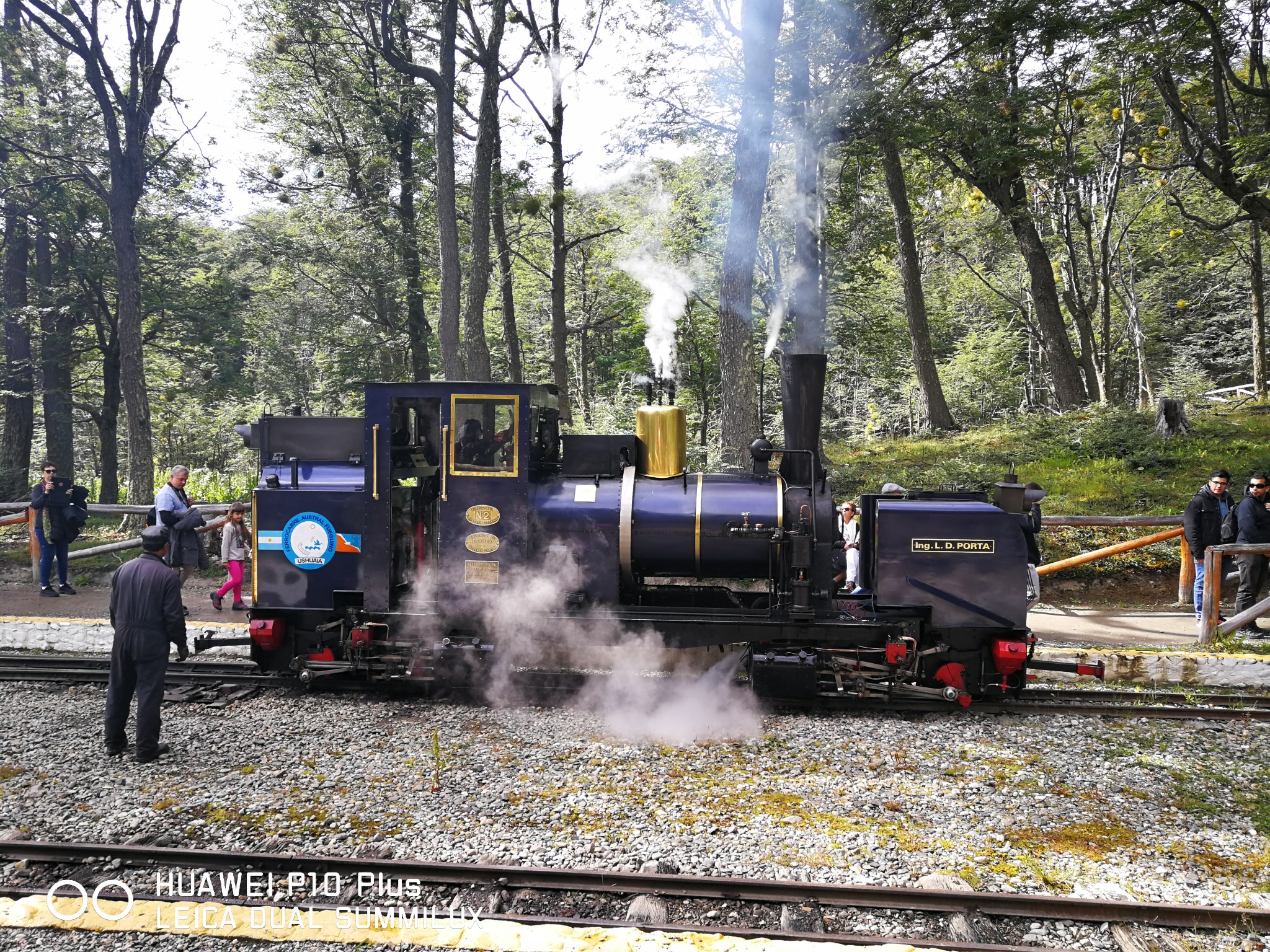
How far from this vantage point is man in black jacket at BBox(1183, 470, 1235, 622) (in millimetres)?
8828

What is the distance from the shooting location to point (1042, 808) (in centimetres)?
493

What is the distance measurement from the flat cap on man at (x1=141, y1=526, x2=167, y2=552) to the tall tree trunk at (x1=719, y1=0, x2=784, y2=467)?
729 centimetres

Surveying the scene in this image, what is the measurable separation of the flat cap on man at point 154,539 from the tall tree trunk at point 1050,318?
59.5ft

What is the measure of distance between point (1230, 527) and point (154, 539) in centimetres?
1055

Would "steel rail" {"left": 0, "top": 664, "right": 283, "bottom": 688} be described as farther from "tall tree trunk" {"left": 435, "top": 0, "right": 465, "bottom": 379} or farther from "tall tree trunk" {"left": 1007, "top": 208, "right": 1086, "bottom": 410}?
"tall tree trunk" {"left": 1007, "top": 208, "right": 1086, "bottom": 410}

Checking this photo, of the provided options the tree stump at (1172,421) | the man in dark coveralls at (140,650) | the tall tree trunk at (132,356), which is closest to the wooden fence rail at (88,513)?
the tall tree trunk at (132,356)

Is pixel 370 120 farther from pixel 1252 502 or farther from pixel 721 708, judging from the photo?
pixel 1252 502

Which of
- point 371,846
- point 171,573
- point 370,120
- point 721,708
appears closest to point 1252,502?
point 721,708

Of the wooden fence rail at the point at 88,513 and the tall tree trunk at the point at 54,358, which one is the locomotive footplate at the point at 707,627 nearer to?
the wooden fence rail at the point at 88,513

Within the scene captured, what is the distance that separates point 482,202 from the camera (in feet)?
47.4

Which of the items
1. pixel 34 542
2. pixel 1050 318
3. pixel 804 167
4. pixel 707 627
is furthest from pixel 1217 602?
pixel 34 542

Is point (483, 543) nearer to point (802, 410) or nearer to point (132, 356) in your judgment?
point (802, 410)

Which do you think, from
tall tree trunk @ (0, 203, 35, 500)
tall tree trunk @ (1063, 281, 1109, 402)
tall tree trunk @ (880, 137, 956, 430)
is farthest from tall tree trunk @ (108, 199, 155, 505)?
tall tree trunk @ (1063, 281, 1109, 402)

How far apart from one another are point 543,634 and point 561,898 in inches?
118
